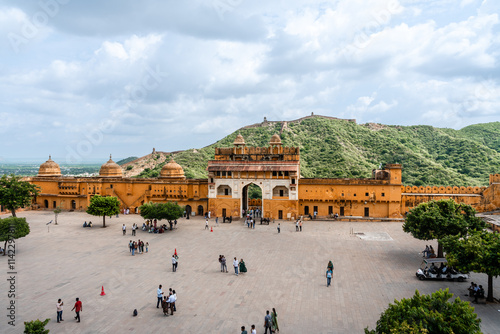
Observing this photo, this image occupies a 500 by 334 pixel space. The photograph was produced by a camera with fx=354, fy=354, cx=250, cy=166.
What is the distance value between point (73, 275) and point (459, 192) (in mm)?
36415

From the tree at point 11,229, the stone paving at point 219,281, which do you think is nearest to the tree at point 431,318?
the stone paving at point 219,281

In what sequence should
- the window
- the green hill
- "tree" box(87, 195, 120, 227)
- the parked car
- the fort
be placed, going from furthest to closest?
the green hill, the window, the fort, "tree" box(87, 195, 120, 227), the parked car

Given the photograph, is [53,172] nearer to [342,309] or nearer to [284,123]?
[342,309]

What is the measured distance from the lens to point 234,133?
93938mm

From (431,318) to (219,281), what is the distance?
11.5 metres

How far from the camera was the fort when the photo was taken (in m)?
37.3

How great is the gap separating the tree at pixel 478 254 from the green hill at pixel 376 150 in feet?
142

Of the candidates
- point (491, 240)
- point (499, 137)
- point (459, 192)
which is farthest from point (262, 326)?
point (499, 137)

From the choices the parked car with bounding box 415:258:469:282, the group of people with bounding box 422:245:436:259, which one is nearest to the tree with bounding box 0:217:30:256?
the parked car with bounding box 415:258:469:282

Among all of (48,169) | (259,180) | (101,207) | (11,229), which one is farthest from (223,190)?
(48,169)

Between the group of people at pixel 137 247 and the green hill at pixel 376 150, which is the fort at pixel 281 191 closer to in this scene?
the group of people at pixel 137 247

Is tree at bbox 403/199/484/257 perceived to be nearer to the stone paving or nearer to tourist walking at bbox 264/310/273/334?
the stone paving

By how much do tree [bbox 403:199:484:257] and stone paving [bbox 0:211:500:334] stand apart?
207cm

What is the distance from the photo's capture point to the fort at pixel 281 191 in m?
37.3
